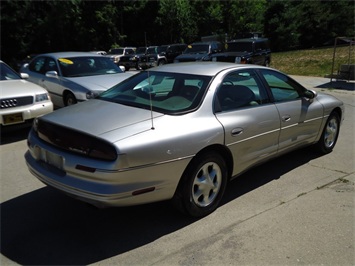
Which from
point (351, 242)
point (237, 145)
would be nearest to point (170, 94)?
point (237, 145)

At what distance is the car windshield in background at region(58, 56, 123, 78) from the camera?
26.0 ft

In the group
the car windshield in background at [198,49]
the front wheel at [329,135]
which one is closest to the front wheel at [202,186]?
the front wheel at [329,135]

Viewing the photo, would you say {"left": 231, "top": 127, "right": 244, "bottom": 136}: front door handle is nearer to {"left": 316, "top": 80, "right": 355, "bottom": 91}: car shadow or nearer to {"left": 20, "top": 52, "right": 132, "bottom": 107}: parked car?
{"left": 20, "top": 52, "right": 132, "bottom": 107}: parked car

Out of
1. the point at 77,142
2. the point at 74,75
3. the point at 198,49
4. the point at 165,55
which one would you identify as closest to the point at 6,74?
the point at 74,75

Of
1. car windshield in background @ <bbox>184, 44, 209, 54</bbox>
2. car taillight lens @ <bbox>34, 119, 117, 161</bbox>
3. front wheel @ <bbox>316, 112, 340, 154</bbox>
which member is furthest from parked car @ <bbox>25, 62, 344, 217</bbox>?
car windshield in background @ <bbox>184, 44, 209, 54</bbox>

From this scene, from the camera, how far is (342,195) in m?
4.03

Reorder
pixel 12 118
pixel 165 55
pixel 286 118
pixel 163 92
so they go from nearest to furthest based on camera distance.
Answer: pixel 163 92
pixel 286 118
pixel 12 118
pixel 165 55

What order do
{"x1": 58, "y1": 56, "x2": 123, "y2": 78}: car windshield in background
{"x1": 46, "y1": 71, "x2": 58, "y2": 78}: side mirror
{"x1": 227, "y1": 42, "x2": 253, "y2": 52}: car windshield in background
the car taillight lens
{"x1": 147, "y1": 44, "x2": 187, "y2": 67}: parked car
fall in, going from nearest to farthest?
the car taillight lens < {"x1": 46, "y1": 71, "x2": 58, "y2": 78}: side mirror < {"x1": 58, "y1": 56, "x2": 123, "y2": 78}: car windshield in background < {"x1": 227, "y1": 42, "x2": 253, "y2": 52}: car windshield in background < {"x1": 147, "y1": 44, "x2": 187, "y2": 67}: parked car

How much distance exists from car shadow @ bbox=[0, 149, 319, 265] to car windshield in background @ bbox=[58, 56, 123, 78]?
4312 mm

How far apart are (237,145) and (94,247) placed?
1.72 meters

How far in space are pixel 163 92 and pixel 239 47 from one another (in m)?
13.9

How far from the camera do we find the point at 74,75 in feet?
25.6

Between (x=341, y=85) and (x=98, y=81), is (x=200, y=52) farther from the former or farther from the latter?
(x=98, y=81)

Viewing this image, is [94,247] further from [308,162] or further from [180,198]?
[308,162]
